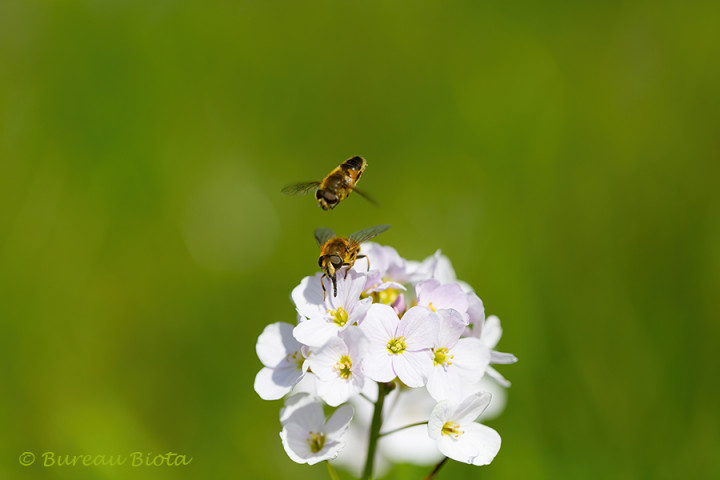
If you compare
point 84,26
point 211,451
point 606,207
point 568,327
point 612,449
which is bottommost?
point 211,451

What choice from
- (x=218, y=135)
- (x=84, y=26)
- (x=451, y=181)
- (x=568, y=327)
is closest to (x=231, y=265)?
(x=218, y=135)

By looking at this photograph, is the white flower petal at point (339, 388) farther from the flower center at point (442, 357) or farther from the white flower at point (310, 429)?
the flower center at point (442, 357)

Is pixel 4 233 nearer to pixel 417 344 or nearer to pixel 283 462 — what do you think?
pixel 283 462

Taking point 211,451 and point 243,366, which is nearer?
point 211,451

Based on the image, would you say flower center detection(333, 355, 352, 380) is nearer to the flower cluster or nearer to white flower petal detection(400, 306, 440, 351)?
the flower cluster

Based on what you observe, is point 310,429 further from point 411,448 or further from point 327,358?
point 411,448

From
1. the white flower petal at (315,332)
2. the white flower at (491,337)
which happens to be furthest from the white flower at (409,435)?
the white flower petal at (315,332)

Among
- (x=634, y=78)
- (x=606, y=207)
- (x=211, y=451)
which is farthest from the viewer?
(x=634, y=78)

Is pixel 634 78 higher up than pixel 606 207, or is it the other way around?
pixel 634 78
